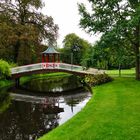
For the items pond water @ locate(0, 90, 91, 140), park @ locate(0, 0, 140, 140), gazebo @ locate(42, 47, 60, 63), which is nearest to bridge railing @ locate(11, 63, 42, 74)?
park @ locate(0, 0, 140, 140)

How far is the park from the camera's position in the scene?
49.9ft

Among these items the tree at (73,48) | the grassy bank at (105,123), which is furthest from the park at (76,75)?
the tree at (73,48)

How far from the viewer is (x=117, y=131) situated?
13141mm

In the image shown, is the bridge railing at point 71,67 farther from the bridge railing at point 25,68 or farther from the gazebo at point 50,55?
the gazebo at point 50,55

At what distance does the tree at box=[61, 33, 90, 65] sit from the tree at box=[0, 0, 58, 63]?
29.8 m

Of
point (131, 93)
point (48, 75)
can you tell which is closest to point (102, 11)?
point (131, 93)

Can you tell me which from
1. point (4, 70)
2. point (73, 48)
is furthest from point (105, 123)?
point (73, 48)

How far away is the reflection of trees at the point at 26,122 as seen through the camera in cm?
1581

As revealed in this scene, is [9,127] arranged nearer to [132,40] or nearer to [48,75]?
[132,40]

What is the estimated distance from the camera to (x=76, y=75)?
42406 mm

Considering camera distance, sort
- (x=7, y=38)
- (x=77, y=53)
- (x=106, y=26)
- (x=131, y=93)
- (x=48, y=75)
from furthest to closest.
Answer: (x=77, y=53) < (x=48, y=75) < (x=7, y=38) < (x=106, y=26) < (x=131, y=93)

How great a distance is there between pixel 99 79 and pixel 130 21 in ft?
22.8

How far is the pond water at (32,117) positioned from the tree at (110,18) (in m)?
9.18

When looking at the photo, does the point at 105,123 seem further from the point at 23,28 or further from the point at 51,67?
the point at 23,28
